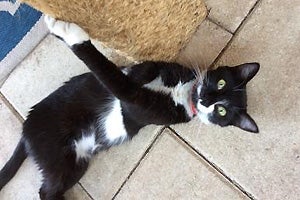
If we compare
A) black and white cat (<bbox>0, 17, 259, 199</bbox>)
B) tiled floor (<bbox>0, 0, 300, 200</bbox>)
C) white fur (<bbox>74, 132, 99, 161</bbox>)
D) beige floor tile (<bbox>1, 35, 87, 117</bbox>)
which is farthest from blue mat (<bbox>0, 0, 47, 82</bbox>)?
white fur (<bbox>74, 132, 99, 161</bbox>)

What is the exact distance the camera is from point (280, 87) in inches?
58.1

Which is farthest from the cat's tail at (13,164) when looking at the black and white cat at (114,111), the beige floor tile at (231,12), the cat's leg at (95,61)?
the beige floor tile at (231,12)

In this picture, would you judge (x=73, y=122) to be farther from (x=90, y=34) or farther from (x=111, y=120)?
(x=90, y=34)

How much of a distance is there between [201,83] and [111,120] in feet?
1.08

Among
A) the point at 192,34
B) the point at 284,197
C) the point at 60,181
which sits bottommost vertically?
the point at 60,181

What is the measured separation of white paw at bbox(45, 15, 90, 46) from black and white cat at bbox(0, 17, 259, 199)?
135 millimetres

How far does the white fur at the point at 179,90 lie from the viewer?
1383 mm

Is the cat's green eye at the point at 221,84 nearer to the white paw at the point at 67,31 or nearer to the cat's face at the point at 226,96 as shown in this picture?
the cat's face at the point at 226,96

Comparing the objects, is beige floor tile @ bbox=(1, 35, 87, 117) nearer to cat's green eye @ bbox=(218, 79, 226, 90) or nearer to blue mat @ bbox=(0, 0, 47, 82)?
blue mat @ bbox=(0, 0, 47, 82)

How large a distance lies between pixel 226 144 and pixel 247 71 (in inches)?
11.3

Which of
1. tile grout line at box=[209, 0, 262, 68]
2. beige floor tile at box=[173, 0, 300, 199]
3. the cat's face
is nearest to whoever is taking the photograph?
the cat's face

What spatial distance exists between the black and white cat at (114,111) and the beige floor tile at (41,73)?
161 millimetres

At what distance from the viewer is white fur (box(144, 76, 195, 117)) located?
1383 millimetres

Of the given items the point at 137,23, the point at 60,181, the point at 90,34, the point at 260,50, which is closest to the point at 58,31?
the point at 90,34
